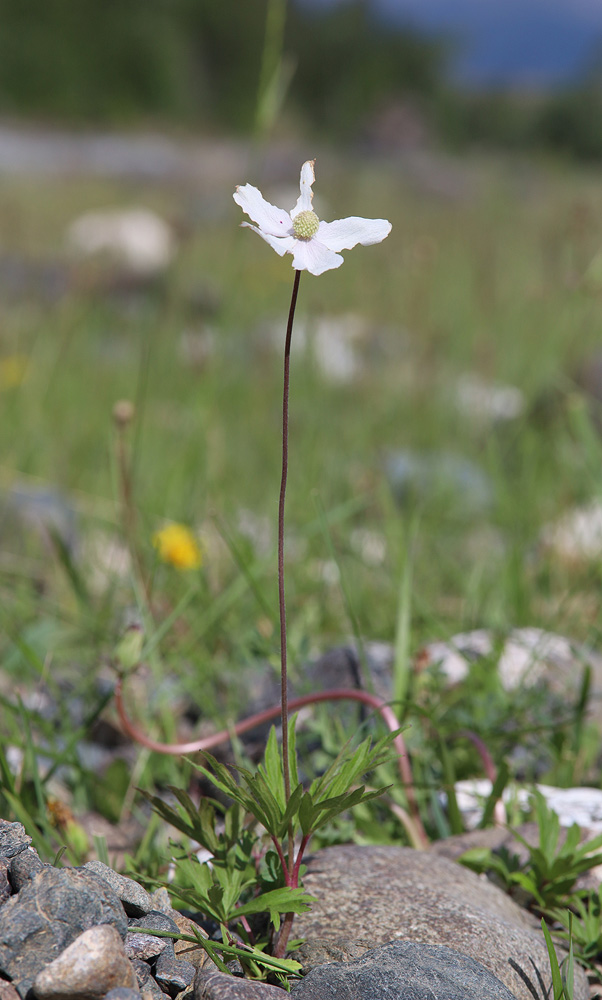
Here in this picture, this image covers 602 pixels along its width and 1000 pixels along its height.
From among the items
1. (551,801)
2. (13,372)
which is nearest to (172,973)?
(551,801)

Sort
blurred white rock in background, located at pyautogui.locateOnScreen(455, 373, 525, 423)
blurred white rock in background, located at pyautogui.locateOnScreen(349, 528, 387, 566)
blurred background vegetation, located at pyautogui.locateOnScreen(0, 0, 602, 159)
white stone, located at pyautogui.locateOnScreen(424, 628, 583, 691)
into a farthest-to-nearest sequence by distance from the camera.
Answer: blurred background vegetation, located at pyautogui.locateOnScreen(0, 0, 602, 159), blurred white rock in background, located at pyautogui.locateOnScreen(455, 373, 525, 423), blurred white rock in background, located at pyautogui.locateOnScreen(349, 528, 387, 566), white stone, located at pyautogui.locateOnScreen(424, 628, 583, 691)

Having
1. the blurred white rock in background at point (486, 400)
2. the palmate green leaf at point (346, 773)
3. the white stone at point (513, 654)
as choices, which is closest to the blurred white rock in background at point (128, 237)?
the blurred white rock in background at point (486, 400)

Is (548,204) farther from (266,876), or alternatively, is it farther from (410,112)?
(410,112)

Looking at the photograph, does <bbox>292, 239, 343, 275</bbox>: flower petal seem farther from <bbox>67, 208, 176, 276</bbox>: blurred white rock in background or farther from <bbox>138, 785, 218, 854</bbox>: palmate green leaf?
<bbox>67, 208, 176, 276</bbox>: blurred white rock in background

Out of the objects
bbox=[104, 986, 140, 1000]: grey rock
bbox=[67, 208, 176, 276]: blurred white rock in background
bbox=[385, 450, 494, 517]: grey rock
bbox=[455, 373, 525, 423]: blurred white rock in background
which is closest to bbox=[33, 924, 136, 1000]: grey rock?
bbox=[104, 986, 140, 1000]: grey rock

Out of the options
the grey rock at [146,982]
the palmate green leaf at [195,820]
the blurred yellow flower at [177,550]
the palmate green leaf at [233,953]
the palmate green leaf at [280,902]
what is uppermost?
the blurred yellow flower at [177,550]

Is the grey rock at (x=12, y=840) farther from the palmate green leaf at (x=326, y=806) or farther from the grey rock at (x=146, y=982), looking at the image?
the palmate green leaf at (x=326, y=806)
